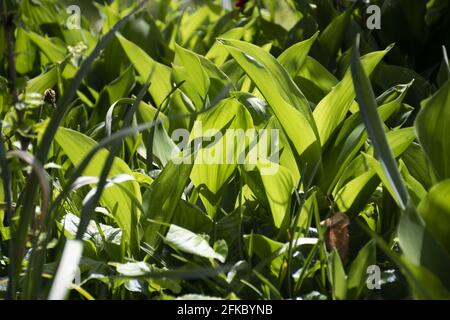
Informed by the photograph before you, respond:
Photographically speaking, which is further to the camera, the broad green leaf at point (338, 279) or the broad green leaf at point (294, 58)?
the broad green leaf at point (294, 58)

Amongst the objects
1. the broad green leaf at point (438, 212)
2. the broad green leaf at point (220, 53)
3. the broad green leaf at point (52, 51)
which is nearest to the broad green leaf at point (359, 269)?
the broad green leaf at point (438, 212)

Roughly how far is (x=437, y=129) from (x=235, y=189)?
543 millimetres

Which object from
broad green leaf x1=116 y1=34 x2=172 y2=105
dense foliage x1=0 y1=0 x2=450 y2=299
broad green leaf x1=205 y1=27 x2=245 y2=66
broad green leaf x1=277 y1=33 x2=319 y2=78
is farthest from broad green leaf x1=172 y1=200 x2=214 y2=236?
broad green leaf x1=205 y1=27 x2=245 y2=66

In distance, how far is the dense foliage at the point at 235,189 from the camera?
135cm

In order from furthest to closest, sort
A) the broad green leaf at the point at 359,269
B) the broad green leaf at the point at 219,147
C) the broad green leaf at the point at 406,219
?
1. the broad green leaf at the point at 219,147
2. the broad green leaf at the point at 359,269
3. the broad green leaf at the point at 406,219

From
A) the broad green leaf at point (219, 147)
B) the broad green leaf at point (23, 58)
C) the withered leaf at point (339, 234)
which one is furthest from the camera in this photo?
the broad green leaf at point (23, 58)

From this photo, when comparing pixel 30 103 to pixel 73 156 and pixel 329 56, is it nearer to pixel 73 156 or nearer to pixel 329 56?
pixel 73 156

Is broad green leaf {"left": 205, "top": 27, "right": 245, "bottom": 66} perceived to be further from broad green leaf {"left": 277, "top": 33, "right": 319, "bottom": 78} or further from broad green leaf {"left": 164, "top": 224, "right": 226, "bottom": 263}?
broad green leaf {"left": 164, "top": 224, "right": 226, "bottom": 263}

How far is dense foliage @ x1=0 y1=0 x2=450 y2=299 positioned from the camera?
1354 mm

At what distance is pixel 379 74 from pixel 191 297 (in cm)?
120

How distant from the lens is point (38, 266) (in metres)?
1.34

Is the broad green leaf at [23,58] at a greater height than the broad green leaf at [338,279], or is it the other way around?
the broad green leaf at [23,58]

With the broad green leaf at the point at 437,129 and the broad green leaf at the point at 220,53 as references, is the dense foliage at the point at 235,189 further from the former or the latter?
the broad green leaf at the point at 220,53

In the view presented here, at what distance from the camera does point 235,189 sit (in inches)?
74.9
